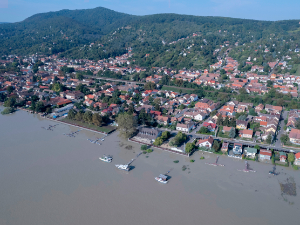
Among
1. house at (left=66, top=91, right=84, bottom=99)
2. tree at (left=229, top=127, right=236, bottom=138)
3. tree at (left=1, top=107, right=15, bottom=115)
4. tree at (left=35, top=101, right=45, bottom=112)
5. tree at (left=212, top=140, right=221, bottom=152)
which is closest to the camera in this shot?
tree at (left=212, top=140, right=221, bottom=152)

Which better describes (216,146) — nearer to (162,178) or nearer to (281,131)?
(162,178)

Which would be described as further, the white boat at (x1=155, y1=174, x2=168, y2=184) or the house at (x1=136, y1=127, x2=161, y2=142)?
the house at (x1=136, y1=127, x2=161, y2=142)

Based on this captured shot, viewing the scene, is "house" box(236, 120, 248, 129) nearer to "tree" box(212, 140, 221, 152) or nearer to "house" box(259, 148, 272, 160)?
"house" box(259, 148, 272, 160)

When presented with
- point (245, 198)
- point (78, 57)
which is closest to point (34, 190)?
point (245, 198)

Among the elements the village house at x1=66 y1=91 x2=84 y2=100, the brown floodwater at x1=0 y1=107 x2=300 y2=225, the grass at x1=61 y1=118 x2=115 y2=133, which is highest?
the village house at x1=66 y1=91 x2=84 y2=100

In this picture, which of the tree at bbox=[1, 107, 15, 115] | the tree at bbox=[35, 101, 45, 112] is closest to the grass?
the tree at bbox=[35, 101, 45, 112]

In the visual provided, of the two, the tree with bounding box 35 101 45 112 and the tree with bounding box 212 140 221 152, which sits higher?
the tree with bounding box 35 101 45 112

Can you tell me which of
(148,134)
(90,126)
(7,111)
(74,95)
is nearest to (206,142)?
(148,134)
